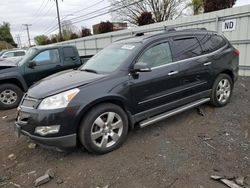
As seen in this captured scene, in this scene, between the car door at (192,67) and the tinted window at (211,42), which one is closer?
the car door at (192,67)

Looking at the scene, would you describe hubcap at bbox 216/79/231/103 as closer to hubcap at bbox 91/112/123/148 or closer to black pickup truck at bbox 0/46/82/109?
hubcap at bbox 91/112/123/148

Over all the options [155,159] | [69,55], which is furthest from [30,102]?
[69,55]

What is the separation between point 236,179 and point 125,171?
4.44 ft

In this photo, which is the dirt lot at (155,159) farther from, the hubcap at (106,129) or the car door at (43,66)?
the car door at (43,66)

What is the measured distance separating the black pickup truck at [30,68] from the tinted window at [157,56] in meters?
4.08

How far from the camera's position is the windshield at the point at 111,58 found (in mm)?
3686

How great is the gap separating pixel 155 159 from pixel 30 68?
4.97 meters

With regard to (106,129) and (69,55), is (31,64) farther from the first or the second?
(106,129)

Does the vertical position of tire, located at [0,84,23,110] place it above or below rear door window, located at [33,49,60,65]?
below

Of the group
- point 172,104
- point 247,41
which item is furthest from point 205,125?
point 247,41

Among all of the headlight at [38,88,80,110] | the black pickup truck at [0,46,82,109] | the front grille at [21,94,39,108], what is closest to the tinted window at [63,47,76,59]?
the black pickup truck at [0,46,82,109]

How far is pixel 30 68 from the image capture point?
257 inches

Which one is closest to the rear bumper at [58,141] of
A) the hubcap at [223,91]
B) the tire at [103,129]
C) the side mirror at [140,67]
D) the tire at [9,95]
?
the tire at [103,129]

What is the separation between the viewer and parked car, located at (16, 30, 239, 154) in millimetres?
3016
